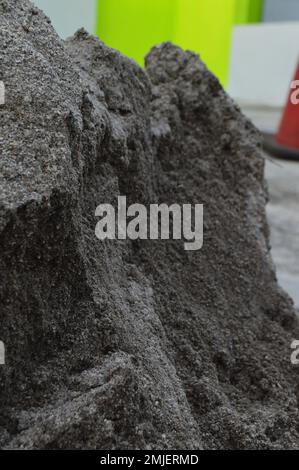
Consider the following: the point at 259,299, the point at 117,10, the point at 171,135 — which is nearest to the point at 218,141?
the point at 171,135

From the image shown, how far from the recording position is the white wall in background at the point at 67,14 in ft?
3.47

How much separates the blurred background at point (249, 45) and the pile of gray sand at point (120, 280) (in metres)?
0.60

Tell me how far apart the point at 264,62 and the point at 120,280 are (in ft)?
11.9

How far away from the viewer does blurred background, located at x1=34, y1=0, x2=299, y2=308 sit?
210 cm

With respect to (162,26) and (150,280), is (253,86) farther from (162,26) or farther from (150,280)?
(150,280)

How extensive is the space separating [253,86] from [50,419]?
3.91 metres

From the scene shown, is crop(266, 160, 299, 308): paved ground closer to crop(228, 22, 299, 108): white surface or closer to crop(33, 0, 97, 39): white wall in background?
crop(33, 0, 97, 39): white wall in background

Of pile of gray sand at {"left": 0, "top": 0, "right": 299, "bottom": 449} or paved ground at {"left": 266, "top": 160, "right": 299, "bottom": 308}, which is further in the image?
paved ground at {"left": 266, "top": 160, "right": 299, "bottom": 308}

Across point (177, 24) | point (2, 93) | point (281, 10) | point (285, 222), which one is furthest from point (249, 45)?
point (2, 93)

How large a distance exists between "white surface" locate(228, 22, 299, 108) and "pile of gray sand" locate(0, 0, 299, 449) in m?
3.00

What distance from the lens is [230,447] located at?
2.54 ft

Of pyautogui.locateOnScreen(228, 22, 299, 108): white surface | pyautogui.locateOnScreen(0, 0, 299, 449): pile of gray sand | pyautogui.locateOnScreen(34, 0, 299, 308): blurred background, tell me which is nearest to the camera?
pyautogui.locateOnScreen(0, 0, 299, 449): pile of gray sand

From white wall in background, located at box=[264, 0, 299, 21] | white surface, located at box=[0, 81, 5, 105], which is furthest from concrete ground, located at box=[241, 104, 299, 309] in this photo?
white surface, located at box=[0, 81, 5, 105]

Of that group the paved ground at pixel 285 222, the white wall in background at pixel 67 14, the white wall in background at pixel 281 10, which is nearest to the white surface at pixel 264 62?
the white wall in background at pixel 281 10
